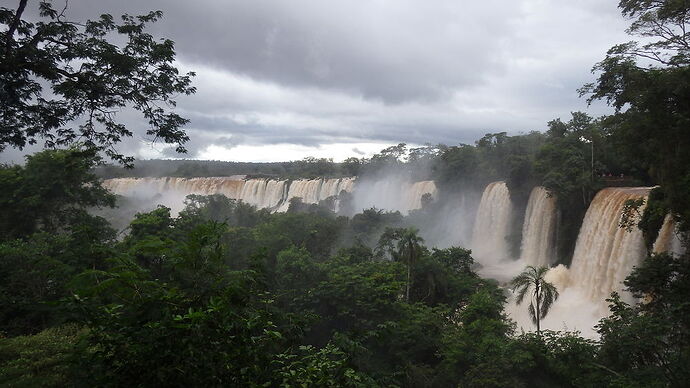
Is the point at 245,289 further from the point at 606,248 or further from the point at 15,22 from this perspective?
the point at 606,248

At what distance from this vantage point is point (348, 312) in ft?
48.6

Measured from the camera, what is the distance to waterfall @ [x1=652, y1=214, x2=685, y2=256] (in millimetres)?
13930

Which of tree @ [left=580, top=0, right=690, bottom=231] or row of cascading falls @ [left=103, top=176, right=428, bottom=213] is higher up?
tree @ [left=580, top=0, right=690, bottom=231]

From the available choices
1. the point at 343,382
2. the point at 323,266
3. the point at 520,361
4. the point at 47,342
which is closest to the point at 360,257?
the point at 323,266

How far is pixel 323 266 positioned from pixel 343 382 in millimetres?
14679

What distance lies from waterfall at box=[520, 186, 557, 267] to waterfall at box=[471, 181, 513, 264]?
3694 mm

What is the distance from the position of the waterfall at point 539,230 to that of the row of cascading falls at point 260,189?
84.0 ft

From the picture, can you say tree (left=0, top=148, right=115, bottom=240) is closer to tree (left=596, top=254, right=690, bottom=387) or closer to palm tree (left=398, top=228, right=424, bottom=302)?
palm tree (left=398, top=228, right=424, bottom=302)

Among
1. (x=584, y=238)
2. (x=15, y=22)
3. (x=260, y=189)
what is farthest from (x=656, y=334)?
(x=260, y=189)

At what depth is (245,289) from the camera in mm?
4105

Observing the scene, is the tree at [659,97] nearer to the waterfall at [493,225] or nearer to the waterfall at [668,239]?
the waterfall at [668,239]

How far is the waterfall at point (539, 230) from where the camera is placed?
2719cm

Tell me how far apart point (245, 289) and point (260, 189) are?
52118 mm

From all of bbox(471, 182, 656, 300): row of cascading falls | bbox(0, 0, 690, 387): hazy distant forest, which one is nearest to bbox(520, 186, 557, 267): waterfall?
bbox(471, 182, 656, 300): row of cascading falls
